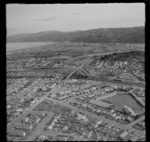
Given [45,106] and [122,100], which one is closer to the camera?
[45,106]

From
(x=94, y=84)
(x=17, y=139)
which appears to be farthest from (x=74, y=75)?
(x=17, y=139)

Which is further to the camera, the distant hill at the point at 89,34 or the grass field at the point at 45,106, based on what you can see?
the distant hill at the point at 89,34

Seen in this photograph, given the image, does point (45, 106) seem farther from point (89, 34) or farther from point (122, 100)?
point (89, 34)

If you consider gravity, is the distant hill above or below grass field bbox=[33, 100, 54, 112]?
above

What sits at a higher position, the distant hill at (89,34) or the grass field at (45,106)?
the distant hill at (89,34)

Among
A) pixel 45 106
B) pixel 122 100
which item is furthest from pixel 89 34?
pixel 45 106

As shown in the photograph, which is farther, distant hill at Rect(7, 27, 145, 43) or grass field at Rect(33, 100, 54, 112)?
distant hill at Rect(7, 27, 145, 43)

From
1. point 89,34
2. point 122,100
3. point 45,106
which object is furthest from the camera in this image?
point 89,34

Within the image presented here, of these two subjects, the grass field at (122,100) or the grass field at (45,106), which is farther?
the grass field at (122,100)

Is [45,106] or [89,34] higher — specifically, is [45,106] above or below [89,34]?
below

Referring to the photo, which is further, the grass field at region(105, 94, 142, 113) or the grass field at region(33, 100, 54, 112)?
the grass field at region(105, 94, 142, 113)

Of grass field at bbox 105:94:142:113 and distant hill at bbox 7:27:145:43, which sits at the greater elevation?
distant hill at bbox 7:27:145:43
